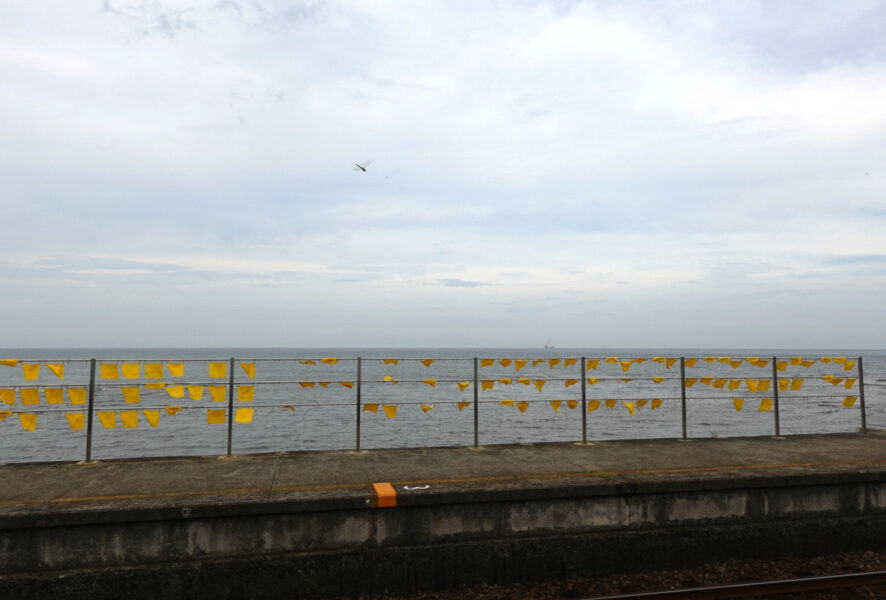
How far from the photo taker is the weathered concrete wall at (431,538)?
594 cm

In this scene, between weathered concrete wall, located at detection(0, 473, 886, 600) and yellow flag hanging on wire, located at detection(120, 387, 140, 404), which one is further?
yellow flag hanging on wire, located at detection(120, 387, 140, 404)

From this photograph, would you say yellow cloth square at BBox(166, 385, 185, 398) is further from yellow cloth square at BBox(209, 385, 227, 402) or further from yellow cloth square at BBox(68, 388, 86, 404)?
yellow cloth square at BBox(68, 388, 86, 404)

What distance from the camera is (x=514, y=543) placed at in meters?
6.88

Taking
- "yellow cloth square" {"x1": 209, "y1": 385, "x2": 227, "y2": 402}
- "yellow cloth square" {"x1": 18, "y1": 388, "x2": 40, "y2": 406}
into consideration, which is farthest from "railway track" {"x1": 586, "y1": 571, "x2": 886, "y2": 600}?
"yellow cloth square" {"x1": 18, "y1": 388, "x2": 40, "y2": 406}

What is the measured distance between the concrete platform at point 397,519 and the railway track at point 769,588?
2.75 ft

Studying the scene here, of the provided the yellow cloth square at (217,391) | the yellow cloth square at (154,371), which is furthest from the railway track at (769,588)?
the yellow cloth square at (154,371)

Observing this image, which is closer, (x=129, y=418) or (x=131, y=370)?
(x=129, y=418)

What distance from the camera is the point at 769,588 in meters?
6.60

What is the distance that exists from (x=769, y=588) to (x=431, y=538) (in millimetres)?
3718

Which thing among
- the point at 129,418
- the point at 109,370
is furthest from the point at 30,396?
the point at 129,418

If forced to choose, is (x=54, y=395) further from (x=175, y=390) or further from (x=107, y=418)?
(x=175, y=390)

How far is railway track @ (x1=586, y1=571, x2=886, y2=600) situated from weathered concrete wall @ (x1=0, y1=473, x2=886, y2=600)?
2.73 ft

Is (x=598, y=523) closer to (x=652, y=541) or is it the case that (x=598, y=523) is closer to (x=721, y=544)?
(x=652, y=541)

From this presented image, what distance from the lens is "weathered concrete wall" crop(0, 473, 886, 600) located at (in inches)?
234
